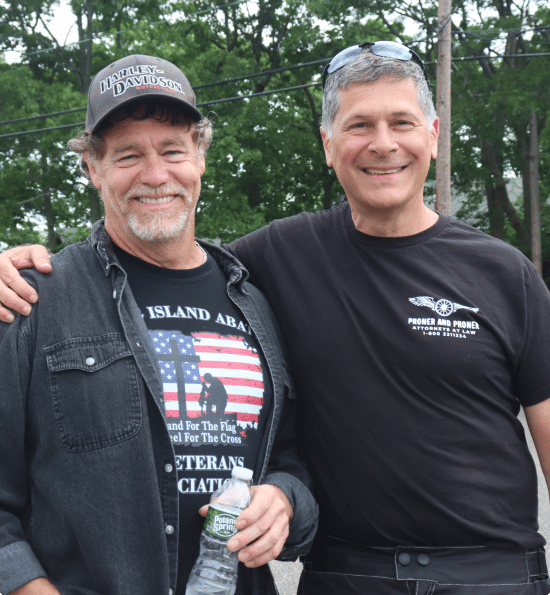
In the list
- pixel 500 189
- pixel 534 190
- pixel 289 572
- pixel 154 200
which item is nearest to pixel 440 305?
pixel 154 200

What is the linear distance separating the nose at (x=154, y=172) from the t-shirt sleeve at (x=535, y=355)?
1.48m

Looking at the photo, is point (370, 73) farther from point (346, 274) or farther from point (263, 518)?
point (263, 518)

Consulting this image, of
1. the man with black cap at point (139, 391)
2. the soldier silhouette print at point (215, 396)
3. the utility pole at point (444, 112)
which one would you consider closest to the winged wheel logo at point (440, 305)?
the man with black cap at point (139, 391)

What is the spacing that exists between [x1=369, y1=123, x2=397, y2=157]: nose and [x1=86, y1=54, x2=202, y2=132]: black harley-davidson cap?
0.70 metres

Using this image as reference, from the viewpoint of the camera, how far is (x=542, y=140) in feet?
59.2

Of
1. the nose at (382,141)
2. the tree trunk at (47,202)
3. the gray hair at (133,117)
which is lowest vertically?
the nose at (382,141)

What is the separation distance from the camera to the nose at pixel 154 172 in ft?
7.42

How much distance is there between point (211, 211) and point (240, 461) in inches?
797

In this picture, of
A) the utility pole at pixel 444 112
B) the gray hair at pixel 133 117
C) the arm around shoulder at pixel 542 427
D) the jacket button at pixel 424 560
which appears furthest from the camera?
the utility pole at pixel 444 112

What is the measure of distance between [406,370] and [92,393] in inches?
43.9

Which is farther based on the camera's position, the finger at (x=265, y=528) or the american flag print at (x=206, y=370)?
the american flag print at (x=206, y=370)

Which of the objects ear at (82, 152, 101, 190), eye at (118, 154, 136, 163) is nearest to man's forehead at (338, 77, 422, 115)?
eye at (118, 154, 136, 163)

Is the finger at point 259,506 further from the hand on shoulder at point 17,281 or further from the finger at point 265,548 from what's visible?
the hand on shoulder at point 17,281

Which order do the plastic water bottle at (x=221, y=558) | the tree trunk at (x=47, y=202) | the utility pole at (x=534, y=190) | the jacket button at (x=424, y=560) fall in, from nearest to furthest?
the plastic water bottle at (x=221, y=558) → the jacket button at (x=424, y=560) → the utility pole at (x=534, y=190) → the tree trunk at (x=47, y=202)
